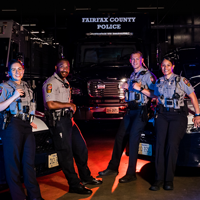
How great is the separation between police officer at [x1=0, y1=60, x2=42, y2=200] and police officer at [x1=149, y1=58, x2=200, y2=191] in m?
1.77

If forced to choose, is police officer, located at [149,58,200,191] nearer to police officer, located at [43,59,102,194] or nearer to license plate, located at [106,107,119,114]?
police officer, located at [43,59,102,194]

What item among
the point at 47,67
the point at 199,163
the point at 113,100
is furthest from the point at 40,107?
the point at 199,163

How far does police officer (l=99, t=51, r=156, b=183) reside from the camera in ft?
13.7

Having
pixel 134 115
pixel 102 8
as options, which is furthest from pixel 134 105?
pixel 102 8

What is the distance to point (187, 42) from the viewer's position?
2008 cm

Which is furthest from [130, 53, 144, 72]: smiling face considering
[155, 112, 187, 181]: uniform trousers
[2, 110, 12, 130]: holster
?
[2, 110, 12, 130]: holster

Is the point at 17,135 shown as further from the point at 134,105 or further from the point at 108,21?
the point at 108,21

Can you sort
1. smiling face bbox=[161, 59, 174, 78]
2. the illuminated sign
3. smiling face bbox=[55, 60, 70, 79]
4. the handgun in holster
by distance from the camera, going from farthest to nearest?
the illuminated sign
smiling face bbox=[161, 59, 174, 78]
smiling face bbox=[55, 60, 70, 79]
the handgun in holster

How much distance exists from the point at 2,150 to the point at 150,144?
2.23 metres

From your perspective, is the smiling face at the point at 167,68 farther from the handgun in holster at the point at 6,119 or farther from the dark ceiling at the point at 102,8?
the dark ceiling at the point at 102,8

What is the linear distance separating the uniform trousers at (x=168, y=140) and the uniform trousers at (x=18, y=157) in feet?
5.84

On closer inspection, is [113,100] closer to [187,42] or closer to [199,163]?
[199,163]

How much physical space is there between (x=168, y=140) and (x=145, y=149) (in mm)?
601

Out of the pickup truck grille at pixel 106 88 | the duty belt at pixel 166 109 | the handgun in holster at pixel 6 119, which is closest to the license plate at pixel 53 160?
the handgun in holster at pixel 6 119
